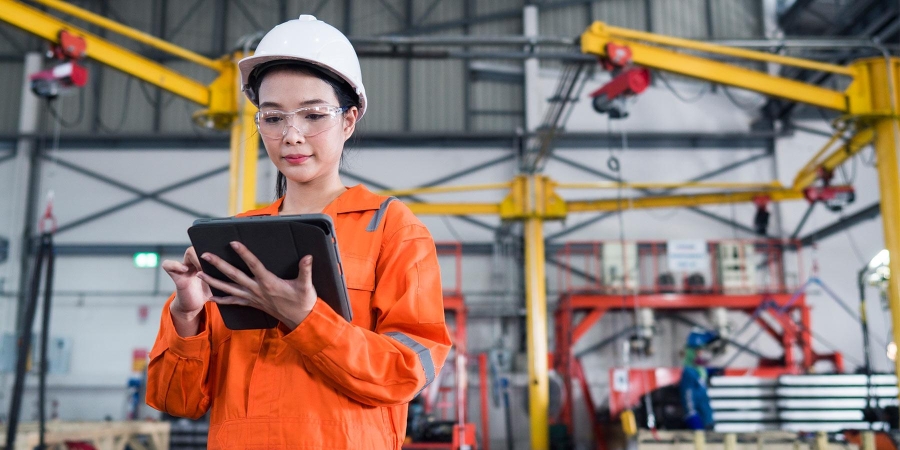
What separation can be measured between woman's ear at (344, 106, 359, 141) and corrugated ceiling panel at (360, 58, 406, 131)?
1329 centimetres

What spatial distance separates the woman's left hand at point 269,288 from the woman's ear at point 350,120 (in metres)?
0.46

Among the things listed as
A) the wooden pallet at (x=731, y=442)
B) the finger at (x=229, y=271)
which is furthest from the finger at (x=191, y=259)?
the wooden pallet at (x=731, y=442)

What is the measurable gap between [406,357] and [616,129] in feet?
46.2

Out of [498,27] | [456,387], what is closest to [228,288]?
[456,387]

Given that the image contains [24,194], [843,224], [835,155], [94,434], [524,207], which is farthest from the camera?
[24,194]

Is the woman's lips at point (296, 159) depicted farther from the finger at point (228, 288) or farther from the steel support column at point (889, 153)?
the steel support column at point (889, 153)

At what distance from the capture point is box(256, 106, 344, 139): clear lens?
1438 millimetres

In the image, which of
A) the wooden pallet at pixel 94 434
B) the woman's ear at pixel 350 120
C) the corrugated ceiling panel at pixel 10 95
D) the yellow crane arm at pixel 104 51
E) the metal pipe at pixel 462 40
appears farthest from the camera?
the corrugated ceiling panel at pixel 10 95

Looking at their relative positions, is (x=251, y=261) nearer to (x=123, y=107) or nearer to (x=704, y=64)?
(x=704, y=64)

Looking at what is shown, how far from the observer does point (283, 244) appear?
1.15 meters

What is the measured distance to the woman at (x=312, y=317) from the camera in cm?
120

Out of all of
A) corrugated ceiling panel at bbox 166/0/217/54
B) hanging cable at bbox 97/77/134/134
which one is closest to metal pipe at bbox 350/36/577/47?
corrugated ceiling panel at bbox 166/0/217/54

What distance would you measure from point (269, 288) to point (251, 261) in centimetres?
5

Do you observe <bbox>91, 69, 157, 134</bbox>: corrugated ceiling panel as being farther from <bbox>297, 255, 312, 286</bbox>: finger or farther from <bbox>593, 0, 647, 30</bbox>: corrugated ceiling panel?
<bbox>297, 255, 312, 286</bbox>: finger
